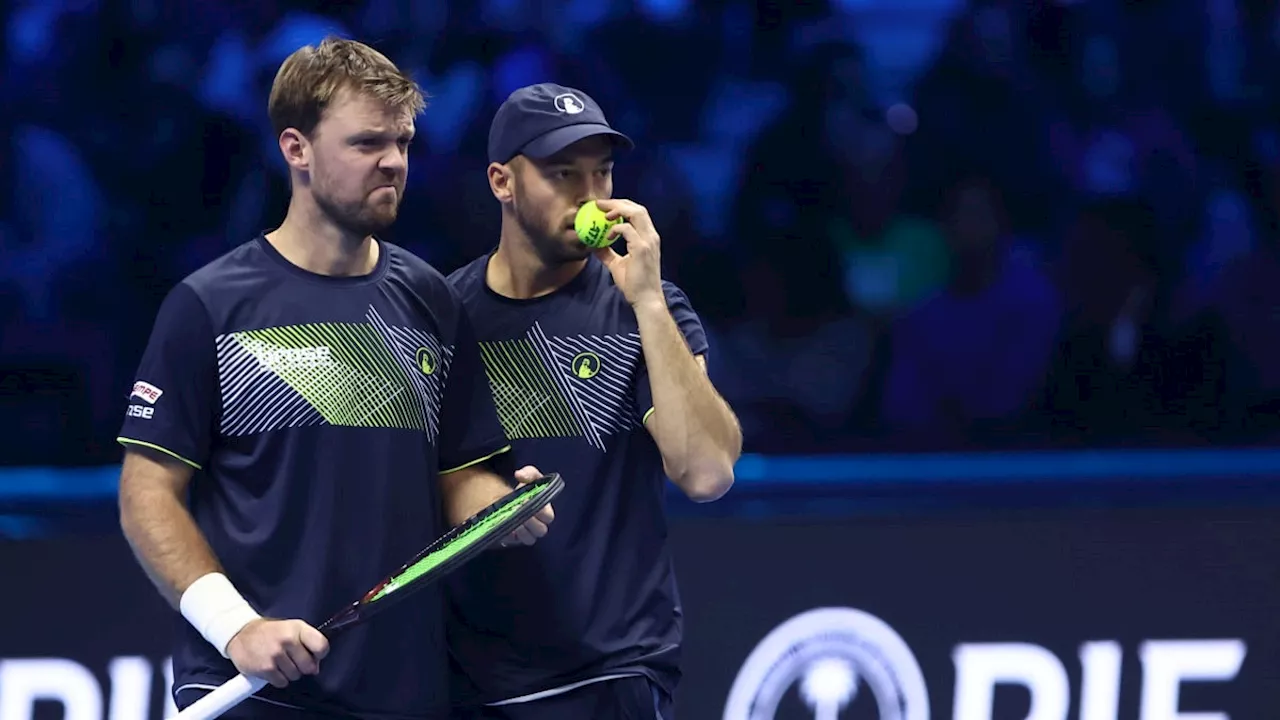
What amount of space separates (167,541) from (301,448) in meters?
0.29

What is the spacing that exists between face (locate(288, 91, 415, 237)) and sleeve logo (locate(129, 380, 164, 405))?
1.51ft

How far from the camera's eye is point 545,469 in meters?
3.86

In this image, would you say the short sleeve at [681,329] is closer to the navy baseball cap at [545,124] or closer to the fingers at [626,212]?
the fingers at [626,212]

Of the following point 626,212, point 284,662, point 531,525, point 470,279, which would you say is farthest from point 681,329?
point 284,662

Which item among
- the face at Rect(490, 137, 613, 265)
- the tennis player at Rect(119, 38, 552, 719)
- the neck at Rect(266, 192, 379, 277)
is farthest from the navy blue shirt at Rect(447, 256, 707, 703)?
the neck at Rect(266, 192, 379, 277)

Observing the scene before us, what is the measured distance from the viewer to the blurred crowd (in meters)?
5.99

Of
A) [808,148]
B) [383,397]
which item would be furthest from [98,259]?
[383,397]

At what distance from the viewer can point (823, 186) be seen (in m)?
6.36

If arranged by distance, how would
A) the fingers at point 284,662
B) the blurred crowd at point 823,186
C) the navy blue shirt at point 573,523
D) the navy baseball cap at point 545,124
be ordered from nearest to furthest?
1. the fingers at point 284,662
2. the navy blue shirt at point 573,523
3. the navy baseball cap at point 545,124
4. the blurred crowd at point 823,186

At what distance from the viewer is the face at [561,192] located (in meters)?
3.95

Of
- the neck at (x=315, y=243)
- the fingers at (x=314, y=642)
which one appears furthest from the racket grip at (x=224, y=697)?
the neck at (x=315, y=243)

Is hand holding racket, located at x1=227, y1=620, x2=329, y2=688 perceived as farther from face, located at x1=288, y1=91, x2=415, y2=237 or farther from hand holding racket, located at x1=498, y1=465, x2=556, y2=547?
face, located at x1=288, y1=91, x2=415, y2=237

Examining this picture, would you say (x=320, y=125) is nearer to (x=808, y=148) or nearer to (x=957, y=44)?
(x=808, y=148)

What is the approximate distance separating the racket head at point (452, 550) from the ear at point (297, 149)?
2.43 ft
